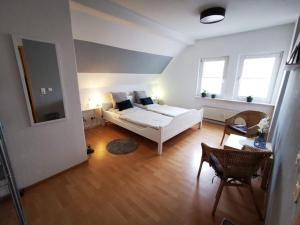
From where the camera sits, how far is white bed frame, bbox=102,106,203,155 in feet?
8.48

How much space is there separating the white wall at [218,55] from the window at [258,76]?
137mm

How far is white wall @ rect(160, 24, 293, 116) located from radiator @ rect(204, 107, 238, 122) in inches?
5.0

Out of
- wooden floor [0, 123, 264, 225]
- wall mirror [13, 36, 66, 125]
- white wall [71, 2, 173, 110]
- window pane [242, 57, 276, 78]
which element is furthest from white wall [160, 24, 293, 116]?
wall mirror [13, 36, 66, 125]

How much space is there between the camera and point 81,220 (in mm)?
1430

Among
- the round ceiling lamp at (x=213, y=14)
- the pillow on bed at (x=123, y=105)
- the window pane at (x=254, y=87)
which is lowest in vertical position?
the pillow on bed at (x=123, y=105)

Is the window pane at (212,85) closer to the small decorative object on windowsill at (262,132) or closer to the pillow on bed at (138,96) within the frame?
the pillow on bed at (138,96)

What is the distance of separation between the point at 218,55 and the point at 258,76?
1.12m

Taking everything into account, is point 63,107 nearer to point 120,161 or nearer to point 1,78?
point 1,78

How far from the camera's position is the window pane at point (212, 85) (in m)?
4.06

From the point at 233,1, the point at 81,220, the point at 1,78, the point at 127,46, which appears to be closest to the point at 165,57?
the point at 127,46

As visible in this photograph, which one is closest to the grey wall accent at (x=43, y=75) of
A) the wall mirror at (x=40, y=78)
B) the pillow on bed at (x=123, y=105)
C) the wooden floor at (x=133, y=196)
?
the wall mirror at (x=40, y=78)

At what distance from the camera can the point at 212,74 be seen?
412 cm

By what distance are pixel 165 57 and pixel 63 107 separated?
346 cm

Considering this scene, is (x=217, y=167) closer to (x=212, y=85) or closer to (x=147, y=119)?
(x=147, y=119)
